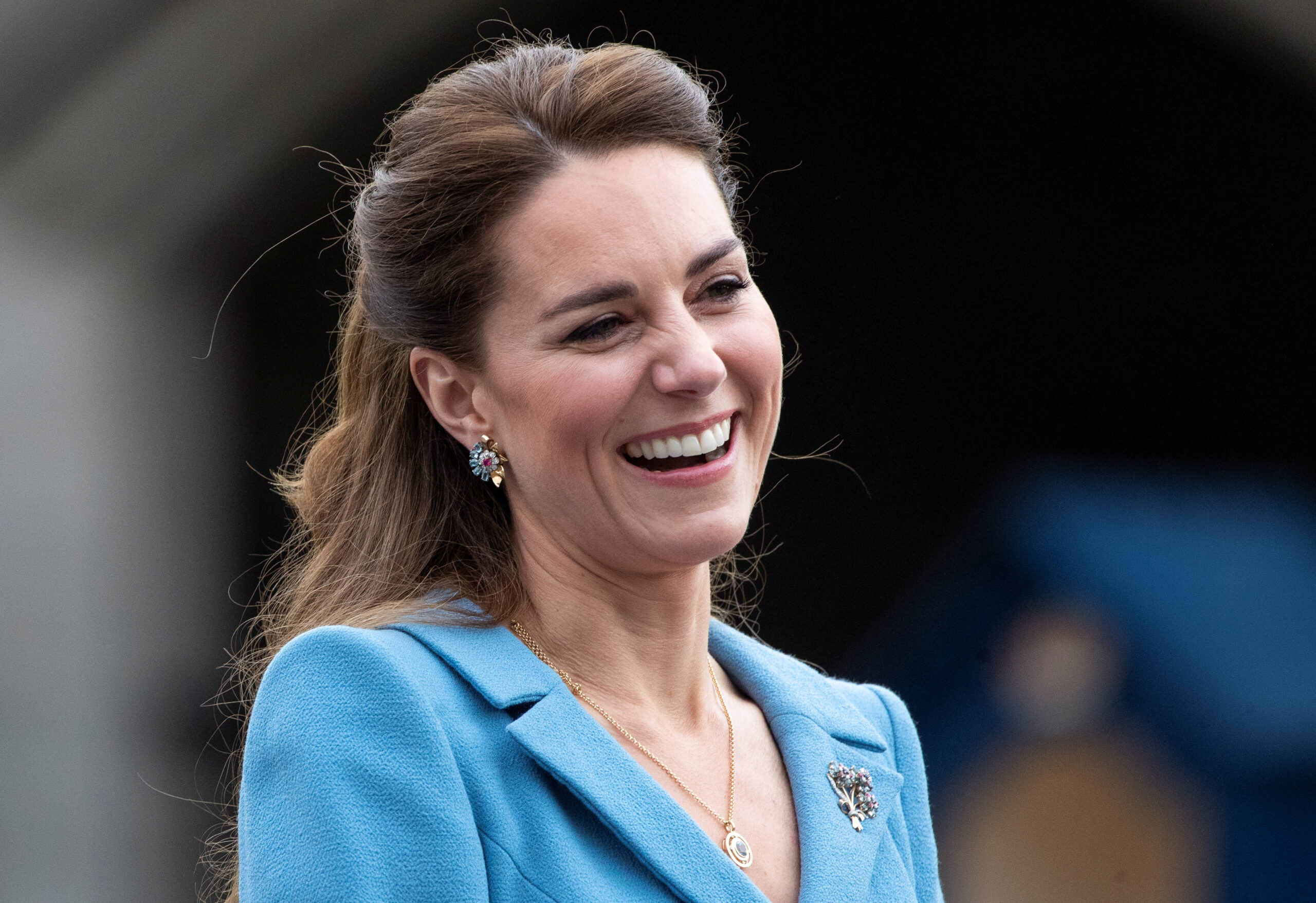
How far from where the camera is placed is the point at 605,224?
1.60m

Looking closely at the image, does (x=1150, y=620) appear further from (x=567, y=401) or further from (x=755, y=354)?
(x=567, y=401)

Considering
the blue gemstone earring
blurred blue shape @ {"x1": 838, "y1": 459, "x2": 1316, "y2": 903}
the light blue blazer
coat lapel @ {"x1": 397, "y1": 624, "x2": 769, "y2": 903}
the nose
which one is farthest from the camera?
blurred blue shape @ {"x1": 838, "y1": 459, "x2": 1316, "y2": 903}

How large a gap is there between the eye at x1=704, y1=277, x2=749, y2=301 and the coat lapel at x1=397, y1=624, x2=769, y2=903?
0.49 meters

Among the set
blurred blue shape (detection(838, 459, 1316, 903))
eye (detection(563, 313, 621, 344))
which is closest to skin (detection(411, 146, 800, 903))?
eye (detection(563, 313, 621, 344))

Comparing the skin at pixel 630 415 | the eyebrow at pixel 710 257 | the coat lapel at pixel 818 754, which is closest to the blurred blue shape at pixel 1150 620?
the coat lapel at pixel 818 754

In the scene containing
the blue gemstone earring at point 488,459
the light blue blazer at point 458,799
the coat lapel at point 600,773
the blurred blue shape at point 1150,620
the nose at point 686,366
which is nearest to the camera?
the light blue blazer at point 458,799

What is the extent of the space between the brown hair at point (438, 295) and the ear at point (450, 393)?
0.06 ft

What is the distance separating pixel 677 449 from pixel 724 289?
209 millimetres

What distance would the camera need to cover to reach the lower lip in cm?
161

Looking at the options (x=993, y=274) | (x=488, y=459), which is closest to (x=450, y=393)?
(x=488, y=459)

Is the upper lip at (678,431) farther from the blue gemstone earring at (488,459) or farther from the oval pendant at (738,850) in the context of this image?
the oval pendant at (738,850)

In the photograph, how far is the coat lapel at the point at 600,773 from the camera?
1.47 m

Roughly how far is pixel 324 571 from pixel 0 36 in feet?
5.55

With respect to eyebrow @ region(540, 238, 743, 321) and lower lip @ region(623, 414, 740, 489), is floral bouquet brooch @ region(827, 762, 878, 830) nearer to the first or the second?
lower lip @ region(623, 414, 740, 489)
